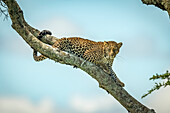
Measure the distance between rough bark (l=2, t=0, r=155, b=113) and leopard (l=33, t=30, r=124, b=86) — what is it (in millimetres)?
677

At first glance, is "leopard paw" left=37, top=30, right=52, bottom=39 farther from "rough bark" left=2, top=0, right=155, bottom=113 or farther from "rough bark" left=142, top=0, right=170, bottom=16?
"rough bark" left=142, top=0, right=170, bottom=16

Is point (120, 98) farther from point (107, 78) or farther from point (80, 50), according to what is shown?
point (80, 50)

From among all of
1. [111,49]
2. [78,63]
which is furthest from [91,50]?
[78,63]

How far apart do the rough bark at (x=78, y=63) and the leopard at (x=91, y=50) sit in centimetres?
68

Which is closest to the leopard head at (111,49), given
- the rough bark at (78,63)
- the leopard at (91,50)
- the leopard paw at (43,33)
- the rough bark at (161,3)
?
the leopard at (91,50)

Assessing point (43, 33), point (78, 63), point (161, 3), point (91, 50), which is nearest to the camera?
point (161, 3)

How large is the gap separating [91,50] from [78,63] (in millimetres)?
1067

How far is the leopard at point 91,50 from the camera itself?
612cm

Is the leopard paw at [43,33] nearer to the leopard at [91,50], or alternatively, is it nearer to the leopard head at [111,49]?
the leopard at [91,50]

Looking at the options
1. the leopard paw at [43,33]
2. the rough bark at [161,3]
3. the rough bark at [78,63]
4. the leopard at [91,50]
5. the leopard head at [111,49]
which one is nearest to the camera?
the rough bark at [161,3]

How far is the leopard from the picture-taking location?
6.12 meters

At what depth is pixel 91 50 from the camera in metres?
6.29

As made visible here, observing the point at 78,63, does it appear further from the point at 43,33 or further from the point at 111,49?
the point at 43,33

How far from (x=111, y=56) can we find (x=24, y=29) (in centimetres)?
198
